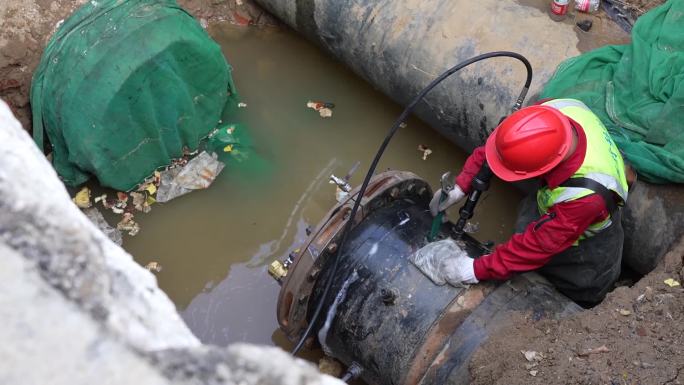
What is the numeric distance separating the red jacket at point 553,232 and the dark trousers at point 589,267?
0.33 metres

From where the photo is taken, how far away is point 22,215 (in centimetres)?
122

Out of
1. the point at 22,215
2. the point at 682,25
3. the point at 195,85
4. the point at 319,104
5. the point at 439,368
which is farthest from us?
the point at 319,104

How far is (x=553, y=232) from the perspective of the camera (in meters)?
3.14

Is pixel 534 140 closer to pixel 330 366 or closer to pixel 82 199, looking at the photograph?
pixel 330 366

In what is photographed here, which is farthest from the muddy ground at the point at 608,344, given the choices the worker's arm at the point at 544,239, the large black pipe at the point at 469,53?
the large black pipe at the point at 469,53

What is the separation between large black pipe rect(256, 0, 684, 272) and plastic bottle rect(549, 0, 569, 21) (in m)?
0.04

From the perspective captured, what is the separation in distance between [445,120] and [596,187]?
1658mm

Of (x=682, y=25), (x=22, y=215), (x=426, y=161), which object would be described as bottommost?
(x=426, y=161)

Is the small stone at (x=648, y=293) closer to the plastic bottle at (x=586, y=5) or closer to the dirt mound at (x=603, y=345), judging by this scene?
the dirt mound at (x=603, y=345)

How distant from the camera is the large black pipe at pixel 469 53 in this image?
369cm

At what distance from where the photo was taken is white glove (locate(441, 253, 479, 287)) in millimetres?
3141

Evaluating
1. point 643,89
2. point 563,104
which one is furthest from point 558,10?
point 563,104

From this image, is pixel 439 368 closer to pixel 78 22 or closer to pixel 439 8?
pixel 439 8

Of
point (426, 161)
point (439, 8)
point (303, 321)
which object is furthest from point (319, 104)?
point (303, 321)
